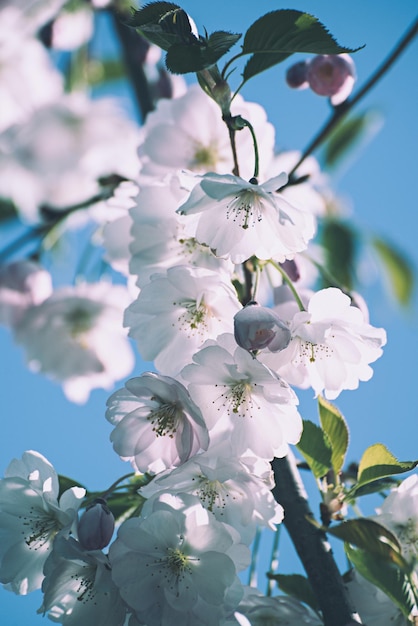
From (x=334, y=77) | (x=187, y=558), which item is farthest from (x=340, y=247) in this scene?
(x=187, y=558)

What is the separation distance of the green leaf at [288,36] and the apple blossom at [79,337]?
0.73 metres

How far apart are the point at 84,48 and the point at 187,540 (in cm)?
111

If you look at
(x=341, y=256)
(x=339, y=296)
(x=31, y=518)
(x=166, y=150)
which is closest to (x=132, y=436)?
(x=31, y=518)

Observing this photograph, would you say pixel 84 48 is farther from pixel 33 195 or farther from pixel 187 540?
pixel 187 540

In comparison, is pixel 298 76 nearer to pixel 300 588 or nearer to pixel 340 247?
pixel 340 247

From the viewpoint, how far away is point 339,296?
0.90 meters

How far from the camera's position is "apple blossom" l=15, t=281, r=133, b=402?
1.49 meters

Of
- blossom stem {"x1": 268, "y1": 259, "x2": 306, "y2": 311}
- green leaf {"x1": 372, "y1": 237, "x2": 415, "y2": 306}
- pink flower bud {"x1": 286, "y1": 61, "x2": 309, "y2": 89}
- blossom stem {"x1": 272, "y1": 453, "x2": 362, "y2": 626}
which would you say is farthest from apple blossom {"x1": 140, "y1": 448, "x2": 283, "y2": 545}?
pink flower bud {"x1": 286, "y1": 61, "x2": 309, "y2": 89}

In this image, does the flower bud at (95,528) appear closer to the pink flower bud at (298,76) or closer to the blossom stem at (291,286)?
the blossom stem at (291,286)

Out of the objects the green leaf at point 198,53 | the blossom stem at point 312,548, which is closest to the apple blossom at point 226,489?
the blossom stem at point 312,548

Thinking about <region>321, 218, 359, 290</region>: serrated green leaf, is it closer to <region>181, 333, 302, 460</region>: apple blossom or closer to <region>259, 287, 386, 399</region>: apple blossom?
<region>259, 287, 386, 399</region>: apple blossom

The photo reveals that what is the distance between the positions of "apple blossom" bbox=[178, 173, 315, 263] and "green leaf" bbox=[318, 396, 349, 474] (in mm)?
214

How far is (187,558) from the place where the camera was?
0.87 m

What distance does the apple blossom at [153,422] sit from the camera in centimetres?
86
